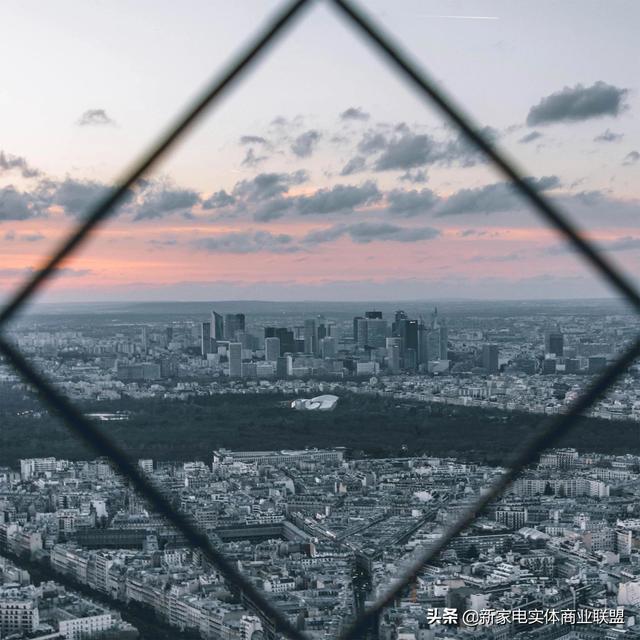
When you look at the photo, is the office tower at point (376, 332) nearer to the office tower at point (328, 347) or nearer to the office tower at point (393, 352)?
the office tower at point (393, 352)

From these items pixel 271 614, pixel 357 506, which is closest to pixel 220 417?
pixel 357 506

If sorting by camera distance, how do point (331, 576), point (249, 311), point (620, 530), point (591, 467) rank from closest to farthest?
point (331, 576), point (620, 530), point (249, 311), point (591, 467)

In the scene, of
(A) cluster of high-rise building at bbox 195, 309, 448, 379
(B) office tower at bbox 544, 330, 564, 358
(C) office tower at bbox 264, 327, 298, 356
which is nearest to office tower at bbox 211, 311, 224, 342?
(A) cluster of high-rise building at bbox 195, 309, 448, 379

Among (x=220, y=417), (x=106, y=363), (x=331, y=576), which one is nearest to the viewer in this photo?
(x=331, y=576)

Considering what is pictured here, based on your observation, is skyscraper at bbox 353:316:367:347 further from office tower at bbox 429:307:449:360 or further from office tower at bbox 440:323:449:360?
office tower at bbox 440:323:449:360

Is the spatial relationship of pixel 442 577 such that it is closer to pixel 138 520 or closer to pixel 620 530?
pixel 620 530

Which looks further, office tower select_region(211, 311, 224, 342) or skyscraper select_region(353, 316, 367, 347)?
skyscraper select_region(353, 316, 367, 347)

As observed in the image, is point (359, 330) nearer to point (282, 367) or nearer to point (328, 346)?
point (328, 346)

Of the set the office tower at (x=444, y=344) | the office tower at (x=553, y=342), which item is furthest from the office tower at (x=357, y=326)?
the office tower at (x=553, y=342)
